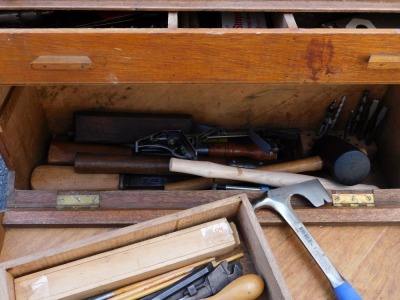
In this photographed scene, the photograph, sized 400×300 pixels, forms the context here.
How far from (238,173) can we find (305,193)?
19cm

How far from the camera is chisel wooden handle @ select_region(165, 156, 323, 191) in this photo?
1.30 metres

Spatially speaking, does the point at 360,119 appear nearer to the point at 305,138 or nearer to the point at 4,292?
the point at 305,138

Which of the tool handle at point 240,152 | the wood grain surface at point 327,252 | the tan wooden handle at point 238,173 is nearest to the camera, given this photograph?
the wood grain surface at point 327,252

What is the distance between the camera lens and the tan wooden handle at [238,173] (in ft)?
3.96

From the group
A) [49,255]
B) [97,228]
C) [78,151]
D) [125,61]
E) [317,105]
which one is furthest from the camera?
[317,105]

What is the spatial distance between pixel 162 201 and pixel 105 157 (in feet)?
0.84

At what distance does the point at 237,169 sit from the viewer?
1.24 metres

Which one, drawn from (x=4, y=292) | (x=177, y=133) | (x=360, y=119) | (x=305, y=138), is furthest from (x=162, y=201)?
(x=360, y=119)

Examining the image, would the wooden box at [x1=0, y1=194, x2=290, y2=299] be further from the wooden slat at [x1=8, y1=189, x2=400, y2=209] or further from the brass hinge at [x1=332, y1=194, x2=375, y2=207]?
the brass hinge at [x1=332, y1=194, x2=375, y2=207]

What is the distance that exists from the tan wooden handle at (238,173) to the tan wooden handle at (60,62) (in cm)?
43

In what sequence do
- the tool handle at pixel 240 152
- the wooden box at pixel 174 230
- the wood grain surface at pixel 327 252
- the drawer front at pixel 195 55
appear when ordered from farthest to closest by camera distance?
the tool handle at pixel 240 152, the wood grain surface at pixel 327 252, the wooden box at pixel 174 230, the drawer front at pixel 195 55

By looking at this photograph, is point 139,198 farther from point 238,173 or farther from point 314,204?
point 314,204

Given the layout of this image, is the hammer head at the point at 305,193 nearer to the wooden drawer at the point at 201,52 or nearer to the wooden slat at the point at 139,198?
the wooden slat at the point at 139,198

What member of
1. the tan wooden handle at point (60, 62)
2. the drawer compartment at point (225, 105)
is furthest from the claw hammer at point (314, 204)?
the tan wooden handle at point (60, 62)
